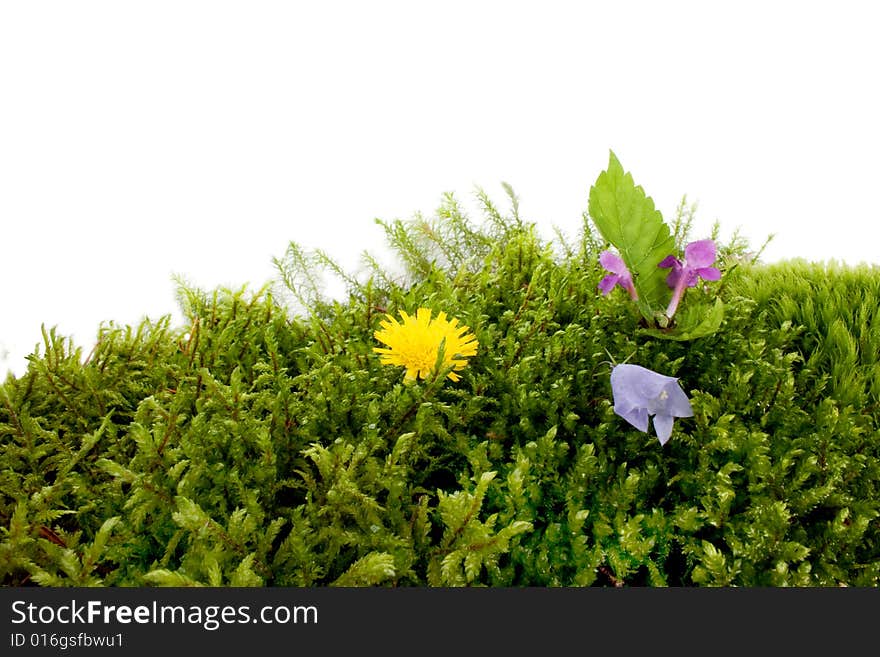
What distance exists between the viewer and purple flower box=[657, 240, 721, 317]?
1.02m

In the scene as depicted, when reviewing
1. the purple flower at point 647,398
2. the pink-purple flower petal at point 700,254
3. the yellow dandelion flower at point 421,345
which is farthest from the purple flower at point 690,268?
the yellow dandelion flower at point 421,345

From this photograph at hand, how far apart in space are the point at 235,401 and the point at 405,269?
0.83 m

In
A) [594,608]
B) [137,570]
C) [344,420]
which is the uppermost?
[344,420]

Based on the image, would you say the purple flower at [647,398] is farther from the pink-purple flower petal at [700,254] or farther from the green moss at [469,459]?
the pink-purple flower petal at [700,254]

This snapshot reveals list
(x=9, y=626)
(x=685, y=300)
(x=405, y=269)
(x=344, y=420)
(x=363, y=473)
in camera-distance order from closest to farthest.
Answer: (x=9, y=626), (x=363, y=473), (x=344, y=420), (x=685, y=300), (x=405, y=269)

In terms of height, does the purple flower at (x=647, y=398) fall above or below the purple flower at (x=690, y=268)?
below

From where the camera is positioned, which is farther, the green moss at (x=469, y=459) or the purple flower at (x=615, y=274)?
the purple flower at (x=615, y=274)

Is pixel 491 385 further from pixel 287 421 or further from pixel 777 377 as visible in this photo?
pixel 777 377

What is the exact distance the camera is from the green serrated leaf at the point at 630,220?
1.00m

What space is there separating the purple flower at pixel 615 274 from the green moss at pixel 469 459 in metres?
0.06

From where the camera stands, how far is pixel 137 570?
0.84m

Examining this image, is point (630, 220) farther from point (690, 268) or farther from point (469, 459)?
point (469, 459)

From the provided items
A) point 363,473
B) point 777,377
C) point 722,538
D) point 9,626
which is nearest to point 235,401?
point 363,473

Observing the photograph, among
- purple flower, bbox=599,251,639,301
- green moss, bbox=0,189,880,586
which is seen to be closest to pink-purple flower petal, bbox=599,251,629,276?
purple flower, bbox=599,251,639,301
